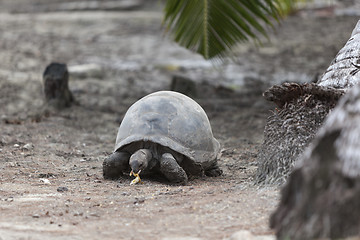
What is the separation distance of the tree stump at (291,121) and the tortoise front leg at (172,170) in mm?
617

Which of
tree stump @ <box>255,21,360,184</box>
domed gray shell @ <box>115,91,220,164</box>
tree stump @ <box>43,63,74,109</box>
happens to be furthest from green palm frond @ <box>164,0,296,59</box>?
tree stump @ <box>255,21,360,184</box>

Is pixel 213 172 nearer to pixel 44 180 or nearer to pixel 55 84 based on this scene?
pixel 44 180

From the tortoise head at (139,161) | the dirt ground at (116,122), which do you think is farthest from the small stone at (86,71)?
the tortoise head at (139,161)

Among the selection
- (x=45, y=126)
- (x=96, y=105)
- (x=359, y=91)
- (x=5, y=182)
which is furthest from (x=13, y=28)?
(x=359, y=91)

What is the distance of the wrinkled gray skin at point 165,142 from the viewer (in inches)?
150

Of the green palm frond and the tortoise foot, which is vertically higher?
the green palm frond

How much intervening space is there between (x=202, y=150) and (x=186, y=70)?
18.1 ft

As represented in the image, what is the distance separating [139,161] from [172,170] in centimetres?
26

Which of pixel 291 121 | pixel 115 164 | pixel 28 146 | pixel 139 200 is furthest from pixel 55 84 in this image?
pixel 291 121

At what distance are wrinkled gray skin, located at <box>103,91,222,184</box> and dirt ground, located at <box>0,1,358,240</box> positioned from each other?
0.39 feet

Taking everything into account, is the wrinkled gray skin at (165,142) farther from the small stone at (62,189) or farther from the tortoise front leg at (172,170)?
the small stone at (62,189)

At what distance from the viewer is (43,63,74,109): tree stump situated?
690cm

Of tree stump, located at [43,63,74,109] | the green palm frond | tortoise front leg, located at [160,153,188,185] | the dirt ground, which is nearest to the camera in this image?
the dirt ground

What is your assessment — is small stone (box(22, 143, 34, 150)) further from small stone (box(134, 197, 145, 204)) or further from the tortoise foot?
small stone (box(134, 197, 145, 204))
